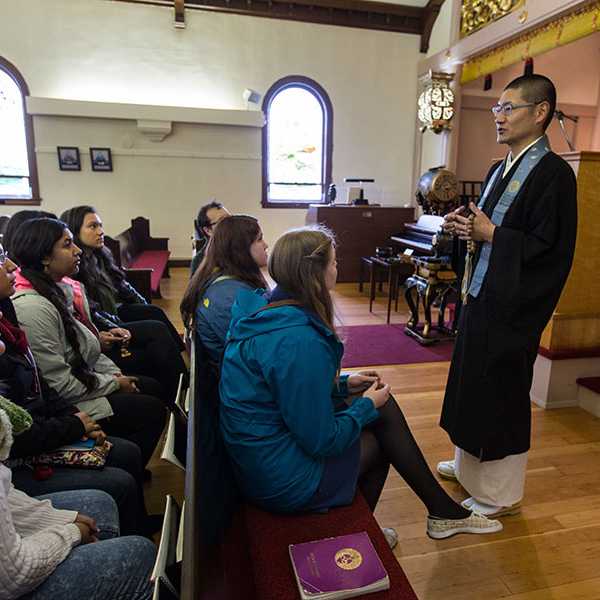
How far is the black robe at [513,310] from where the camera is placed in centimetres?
162

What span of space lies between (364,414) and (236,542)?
Answer: 18.2 inches

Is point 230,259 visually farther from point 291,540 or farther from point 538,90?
point 538,90

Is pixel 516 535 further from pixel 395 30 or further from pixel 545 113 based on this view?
pixel 395 30

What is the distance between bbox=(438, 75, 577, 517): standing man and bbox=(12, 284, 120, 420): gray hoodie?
4.44 feet

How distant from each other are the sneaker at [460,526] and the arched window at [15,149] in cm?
702

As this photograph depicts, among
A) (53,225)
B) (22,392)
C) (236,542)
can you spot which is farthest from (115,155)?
(236,542)

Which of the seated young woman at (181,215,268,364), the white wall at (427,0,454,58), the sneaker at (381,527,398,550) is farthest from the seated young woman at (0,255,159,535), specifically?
the white wall at (427,0,454,58)

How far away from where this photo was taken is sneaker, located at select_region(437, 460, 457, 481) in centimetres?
215

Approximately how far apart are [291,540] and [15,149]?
24.3ft

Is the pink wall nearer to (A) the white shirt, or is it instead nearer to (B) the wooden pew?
(B) the wooden pew

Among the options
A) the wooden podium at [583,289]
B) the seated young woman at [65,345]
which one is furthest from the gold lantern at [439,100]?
the seated young woman at [65,345]

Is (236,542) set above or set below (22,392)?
below

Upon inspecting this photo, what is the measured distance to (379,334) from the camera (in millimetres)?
4262

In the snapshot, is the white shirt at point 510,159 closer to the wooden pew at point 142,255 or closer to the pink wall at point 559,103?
the wooden pew at point 142,255
